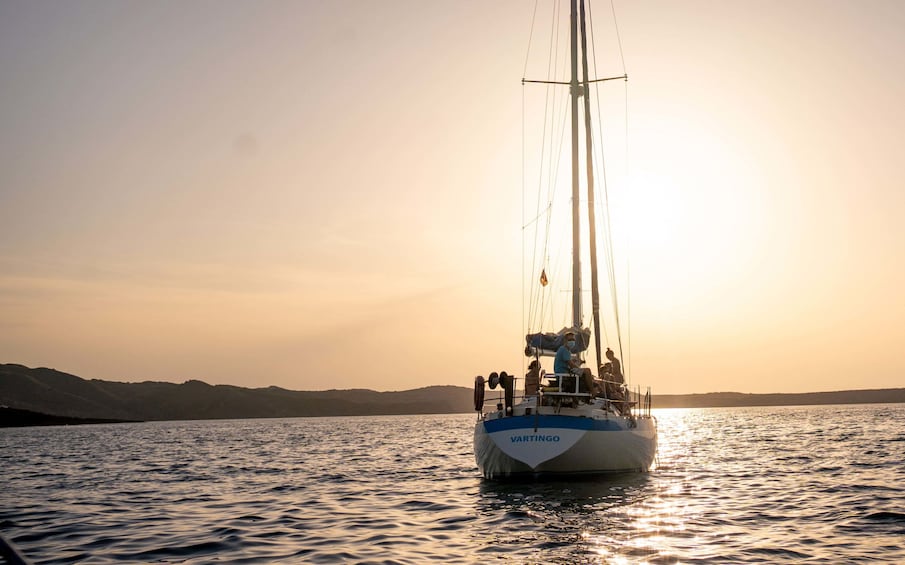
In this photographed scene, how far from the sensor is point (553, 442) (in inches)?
918

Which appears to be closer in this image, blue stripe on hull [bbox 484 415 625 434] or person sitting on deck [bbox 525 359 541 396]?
blue stripe on hull [bbox 484 415 625 434]

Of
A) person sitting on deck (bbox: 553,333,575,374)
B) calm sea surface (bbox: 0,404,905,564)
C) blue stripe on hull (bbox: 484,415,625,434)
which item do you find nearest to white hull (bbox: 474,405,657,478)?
blue stripe on hull (bbox: 484,415,625,434)

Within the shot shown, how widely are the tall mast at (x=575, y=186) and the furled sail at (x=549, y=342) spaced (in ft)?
2.94

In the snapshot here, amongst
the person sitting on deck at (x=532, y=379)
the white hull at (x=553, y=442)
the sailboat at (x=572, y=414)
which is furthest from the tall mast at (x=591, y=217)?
the white hull at (x=553, y=442)

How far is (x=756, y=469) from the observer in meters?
31.4

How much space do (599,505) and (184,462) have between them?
27.7 metres

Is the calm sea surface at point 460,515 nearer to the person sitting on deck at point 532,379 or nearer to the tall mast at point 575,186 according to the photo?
the person sitting on deck at point 532,379

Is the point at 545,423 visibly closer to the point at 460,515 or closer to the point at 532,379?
the point at 532,379

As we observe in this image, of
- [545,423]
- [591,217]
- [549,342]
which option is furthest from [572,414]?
[591,217]

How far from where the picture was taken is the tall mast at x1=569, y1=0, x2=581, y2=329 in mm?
29469

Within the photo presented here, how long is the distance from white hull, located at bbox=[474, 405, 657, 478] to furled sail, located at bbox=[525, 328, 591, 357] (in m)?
3.08

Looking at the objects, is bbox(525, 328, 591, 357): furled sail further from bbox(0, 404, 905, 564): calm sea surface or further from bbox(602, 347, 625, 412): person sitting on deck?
bbox(0, 404, 905, 564): calm sea surface

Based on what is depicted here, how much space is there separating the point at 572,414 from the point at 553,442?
1.30 m

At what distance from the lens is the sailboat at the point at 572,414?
77.3 ft
